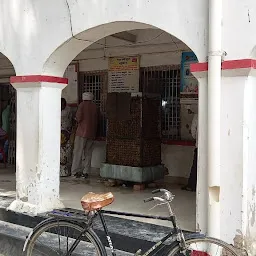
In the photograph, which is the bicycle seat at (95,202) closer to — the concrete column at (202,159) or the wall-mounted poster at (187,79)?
the concrete column at (202,159)

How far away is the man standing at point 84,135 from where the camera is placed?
29.9 feet

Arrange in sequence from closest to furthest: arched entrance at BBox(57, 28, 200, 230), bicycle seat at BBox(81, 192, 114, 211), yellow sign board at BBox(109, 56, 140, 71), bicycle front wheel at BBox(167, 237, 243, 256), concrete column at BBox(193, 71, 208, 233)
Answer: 1. bicycle front wheel at BBox(167, 237, 243, 256)
2. bicycle seat at BBox(81, 192, 114, 211)
3. concrete column at BBox(193, 71, 208, 233)
4. arched entrance at BBox(57, 28, 200, 230)
5. yellow sign board at BBox(109, 56, 140, 71)

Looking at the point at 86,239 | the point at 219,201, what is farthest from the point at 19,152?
the point at 219,201

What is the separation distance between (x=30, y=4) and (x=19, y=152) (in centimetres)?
216

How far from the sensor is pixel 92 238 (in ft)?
13.3

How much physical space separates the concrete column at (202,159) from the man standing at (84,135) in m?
4.61

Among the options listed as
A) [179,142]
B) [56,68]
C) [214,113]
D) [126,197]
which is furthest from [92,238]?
[179,142]

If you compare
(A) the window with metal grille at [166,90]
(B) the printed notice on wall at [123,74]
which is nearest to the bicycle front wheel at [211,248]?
(A) the window with metal grille at [166,90]

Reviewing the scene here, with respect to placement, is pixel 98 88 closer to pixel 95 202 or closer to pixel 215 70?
pixel 215 70

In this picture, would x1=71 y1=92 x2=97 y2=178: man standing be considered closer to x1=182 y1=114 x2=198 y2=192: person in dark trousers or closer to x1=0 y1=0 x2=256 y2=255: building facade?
x1=182 y1=114 x2=198 y2=192: person in dark trousers

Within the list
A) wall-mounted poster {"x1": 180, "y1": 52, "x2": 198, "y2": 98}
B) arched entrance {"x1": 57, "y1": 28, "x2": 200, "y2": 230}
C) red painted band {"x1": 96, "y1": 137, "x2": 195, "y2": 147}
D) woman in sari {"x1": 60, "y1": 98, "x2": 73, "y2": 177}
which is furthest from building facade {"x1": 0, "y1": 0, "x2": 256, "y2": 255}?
woman in sari {"x1": 60, "y1": 98, "x2": 73, "y2": 177}

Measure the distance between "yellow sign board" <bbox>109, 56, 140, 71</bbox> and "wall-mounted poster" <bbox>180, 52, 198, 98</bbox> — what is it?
1032 mm

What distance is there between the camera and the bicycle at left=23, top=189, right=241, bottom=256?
3740mm

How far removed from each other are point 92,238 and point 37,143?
2.56 m
